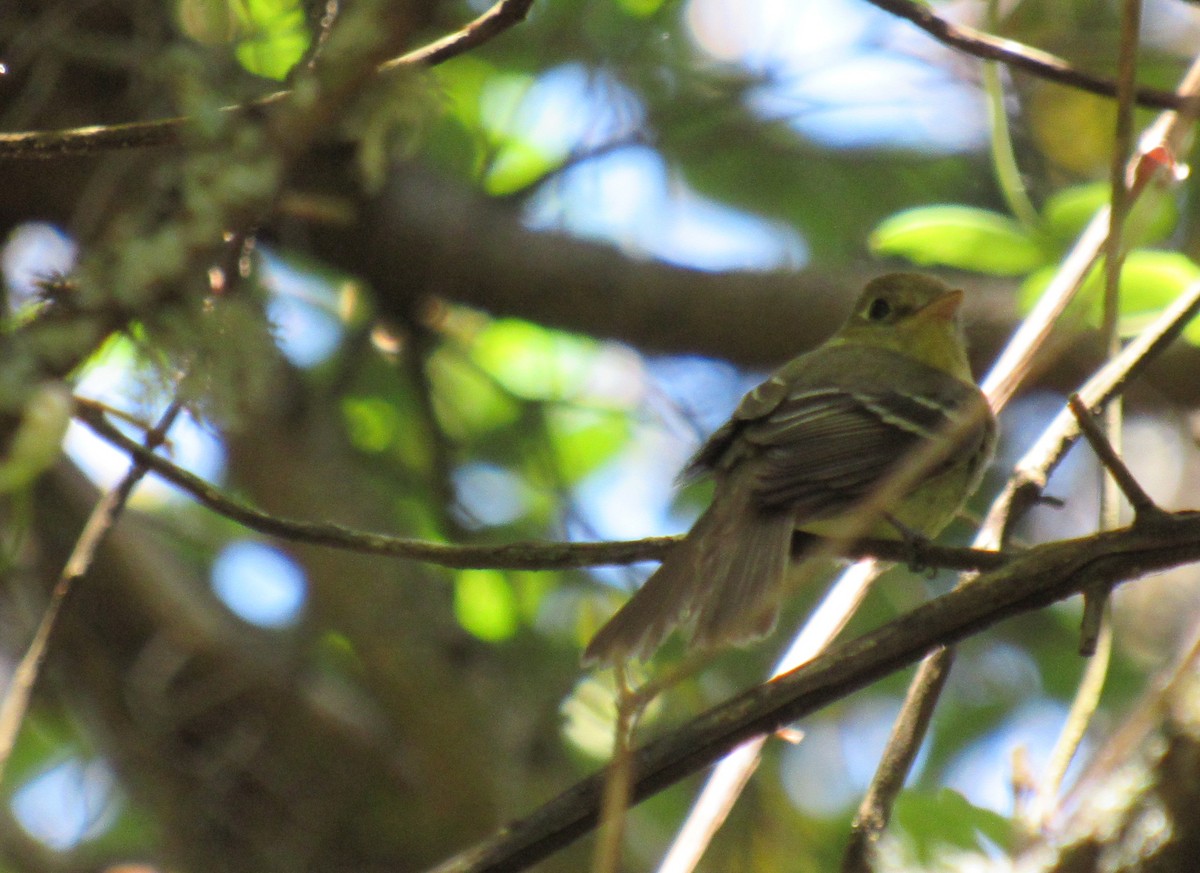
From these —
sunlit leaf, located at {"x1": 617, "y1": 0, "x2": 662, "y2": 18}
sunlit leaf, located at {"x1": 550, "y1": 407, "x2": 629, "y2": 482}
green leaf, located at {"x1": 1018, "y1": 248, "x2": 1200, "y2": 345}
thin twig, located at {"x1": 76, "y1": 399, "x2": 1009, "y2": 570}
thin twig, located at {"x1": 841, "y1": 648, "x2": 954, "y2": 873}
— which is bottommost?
thin twig, located at {"x1": 841, "y1": 648, "x2": 954, "y2": 873}

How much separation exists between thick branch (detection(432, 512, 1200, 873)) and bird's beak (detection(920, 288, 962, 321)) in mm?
2484

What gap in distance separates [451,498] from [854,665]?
2835 mm

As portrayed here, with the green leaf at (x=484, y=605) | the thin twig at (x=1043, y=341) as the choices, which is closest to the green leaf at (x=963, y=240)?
the thin twig at (x=1043, y=341)

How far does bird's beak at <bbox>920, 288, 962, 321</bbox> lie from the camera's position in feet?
13.6

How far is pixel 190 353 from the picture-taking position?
3027 mm

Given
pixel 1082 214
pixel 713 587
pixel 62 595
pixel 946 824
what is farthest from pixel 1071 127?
pixel 62 595

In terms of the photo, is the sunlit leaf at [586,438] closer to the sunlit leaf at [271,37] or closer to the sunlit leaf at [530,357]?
the sunlit leaf at [530,357]

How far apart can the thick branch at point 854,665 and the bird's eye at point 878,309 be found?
8.79 feet

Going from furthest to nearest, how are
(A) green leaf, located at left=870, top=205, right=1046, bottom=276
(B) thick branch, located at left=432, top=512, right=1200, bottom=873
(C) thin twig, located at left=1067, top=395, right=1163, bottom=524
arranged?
(A) green leaf, located at left=870, top=205, right=1046, bottom=276, (C) thin twig, located at left=1067, top=395, right=1163, bottom=524, (B) thick branch, located at left=432, top=512, right=1200, bottom=873

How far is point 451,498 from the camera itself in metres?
4.38

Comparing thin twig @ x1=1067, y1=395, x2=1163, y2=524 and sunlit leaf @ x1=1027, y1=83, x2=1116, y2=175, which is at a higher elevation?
sunlit leaf @ x1=1027, y1=83, x2=1116, y2=175

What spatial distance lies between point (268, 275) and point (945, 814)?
273 cm

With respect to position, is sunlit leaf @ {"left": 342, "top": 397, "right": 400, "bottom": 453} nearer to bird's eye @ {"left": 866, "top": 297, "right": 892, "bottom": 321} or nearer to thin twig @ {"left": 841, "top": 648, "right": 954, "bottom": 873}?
bird's eye @ {"left": 866, "top": 297, "right": 892, "bottom": 321}

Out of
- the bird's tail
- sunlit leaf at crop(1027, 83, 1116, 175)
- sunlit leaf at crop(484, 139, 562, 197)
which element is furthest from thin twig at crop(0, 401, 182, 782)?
sunlit leaf at crop(1027, 83, 1116, 175)
